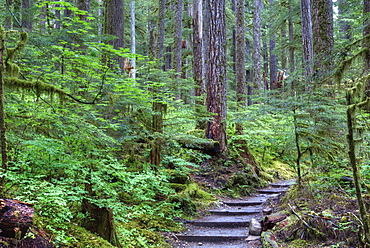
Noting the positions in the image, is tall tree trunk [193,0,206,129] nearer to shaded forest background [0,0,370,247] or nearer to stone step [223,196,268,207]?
shaded forest background [0,0,370,247]

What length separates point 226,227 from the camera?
632 cm

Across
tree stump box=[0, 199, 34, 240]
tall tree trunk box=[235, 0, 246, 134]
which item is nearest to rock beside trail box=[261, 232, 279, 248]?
tree stump box=[0, 199, 34, 240]

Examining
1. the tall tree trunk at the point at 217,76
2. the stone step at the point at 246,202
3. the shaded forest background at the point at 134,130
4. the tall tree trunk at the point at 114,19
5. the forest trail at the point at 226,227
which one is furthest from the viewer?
the tall tree trunk at the point at 217,76

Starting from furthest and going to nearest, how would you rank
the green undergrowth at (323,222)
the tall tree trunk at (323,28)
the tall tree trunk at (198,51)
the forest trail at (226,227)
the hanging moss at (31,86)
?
the tall tree trunk at (198,51) < the tall tree trunk at (323,28) < the forest trail at (226,227) < the green undergrowth at (323,222) < the hanging moss at (31,86)

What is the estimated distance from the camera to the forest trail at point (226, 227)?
5480mm

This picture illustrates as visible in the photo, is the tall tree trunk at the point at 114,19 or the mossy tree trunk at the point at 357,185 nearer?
the mossy tree trunk at the point at 357,185

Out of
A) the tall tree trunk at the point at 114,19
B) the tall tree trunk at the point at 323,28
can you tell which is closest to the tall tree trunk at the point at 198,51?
the tall tree trunk at the point at 114,19

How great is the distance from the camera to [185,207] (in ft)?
22.8

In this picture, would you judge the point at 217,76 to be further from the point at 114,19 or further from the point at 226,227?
the point at 226,227

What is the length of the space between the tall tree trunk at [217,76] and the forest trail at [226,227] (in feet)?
9.03

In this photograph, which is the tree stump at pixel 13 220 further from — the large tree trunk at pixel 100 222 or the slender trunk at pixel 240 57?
the slender trunk at pixel 240 57

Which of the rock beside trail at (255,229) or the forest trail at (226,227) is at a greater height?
the rock beside trail at (255,229)

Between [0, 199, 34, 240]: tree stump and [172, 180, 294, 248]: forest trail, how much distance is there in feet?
10.4

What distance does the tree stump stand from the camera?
109 inches
